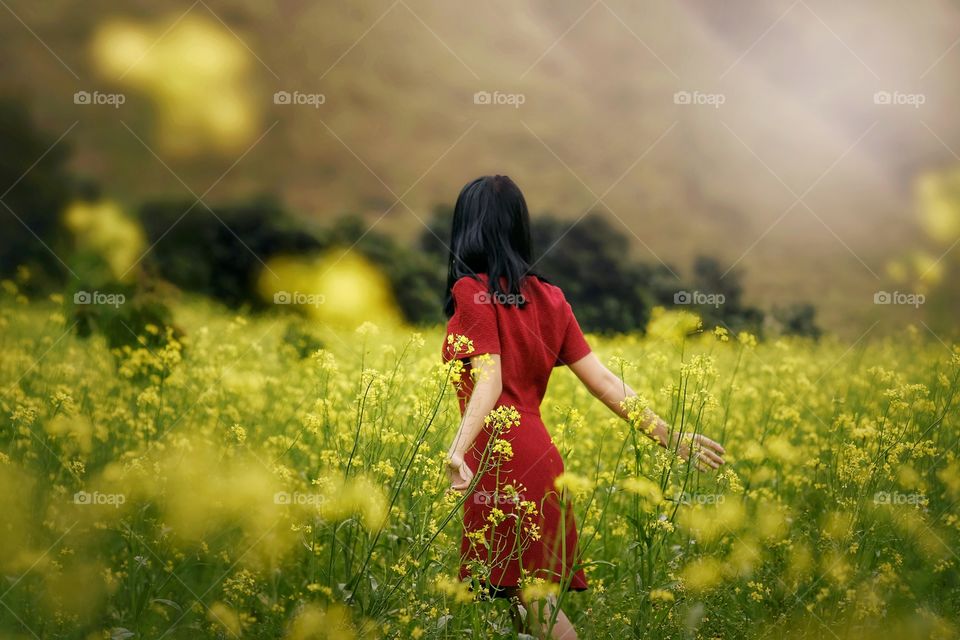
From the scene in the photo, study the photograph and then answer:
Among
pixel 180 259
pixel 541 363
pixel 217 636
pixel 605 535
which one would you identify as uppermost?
pixel 180 259

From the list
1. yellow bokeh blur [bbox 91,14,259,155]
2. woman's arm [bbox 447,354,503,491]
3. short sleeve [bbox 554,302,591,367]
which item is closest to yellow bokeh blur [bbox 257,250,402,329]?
yellow bokeh blur [bbox 91,14,259,155]

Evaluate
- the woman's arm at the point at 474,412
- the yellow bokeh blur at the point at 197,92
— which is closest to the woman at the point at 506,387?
the woman's arm at the point at 474,412

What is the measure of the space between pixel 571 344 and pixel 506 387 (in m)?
0.24

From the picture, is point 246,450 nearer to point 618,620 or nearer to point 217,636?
point 217,636

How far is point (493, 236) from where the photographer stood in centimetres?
230

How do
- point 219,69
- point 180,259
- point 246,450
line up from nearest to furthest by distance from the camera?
1. point 246,450
2. point 219,69
3. point 180,259

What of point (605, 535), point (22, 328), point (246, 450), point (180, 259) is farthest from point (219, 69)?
point (605, 535)

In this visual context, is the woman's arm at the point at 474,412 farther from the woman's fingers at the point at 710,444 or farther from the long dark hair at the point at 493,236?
the woman's fingers at the point at 710,444

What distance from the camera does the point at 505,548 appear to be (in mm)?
2305

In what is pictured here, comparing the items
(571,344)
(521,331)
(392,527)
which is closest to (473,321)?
(521,331)

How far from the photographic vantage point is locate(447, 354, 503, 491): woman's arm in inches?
84.8

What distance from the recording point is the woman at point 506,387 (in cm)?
222

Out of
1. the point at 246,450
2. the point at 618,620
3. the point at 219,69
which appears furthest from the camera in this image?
the point at 219,69

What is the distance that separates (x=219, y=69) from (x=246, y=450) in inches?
209
